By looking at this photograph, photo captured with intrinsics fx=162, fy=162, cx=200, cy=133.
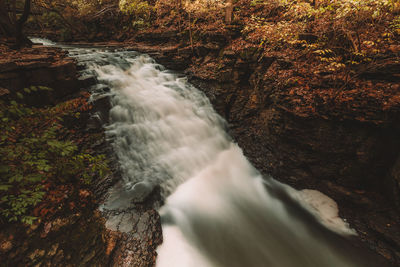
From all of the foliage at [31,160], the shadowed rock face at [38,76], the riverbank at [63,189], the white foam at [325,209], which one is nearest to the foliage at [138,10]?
the shadowed rock face at [38,76]

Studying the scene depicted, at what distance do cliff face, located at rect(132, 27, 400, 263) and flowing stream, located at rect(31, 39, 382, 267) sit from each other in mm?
481

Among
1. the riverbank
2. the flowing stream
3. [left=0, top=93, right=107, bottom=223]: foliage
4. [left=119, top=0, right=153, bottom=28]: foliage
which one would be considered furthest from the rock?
[left=119, top=0, right=153, bottom=28]: foliage

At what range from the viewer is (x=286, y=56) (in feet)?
17.4

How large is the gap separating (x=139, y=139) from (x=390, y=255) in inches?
256

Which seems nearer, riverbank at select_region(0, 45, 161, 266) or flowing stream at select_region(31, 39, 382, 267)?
riverbank at select_region(0, 45, 161, 266)

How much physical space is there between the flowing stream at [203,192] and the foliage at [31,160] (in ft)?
3.35

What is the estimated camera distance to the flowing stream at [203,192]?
3.51m

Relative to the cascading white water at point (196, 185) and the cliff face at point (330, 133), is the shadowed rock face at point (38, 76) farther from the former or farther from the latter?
the cliff face at point (330, 133)

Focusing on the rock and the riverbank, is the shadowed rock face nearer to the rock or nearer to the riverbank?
the riverbank

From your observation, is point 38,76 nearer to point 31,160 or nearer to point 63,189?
point 31,160

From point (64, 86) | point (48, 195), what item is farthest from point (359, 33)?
point (64, 86)

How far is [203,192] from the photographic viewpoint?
468cm

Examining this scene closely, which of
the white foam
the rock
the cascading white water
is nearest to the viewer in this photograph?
the rock

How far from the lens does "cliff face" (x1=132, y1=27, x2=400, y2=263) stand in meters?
3.58
